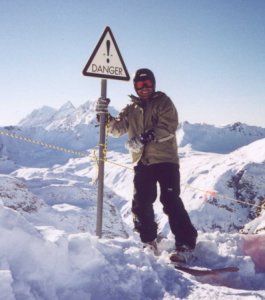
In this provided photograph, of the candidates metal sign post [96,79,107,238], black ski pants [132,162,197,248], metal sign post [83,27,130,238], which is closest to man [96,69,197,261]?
black ski pants [132,162,197,248]

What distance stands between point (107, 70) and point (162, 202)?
6.58 feet

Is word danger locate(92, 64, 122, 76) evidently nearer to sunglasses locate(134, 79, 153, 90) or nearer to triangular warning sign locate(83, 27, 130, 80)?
triangular warning sign locate(83, 27, 130, 80)

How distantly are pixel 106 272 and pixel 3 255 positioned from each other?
963mm

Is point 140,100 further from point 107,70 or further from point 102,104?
point 107,70

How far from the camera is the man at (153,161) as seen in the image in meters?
→ 5.49

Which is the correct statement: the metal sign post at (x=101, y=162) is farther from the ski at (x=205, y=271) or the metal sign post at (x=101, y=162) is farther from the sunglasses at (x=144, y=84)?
the ski at (x=205, y=271)

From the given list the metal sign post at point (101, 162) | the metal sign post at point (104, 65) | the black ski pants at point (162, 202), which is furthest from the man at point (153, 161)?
the metal sign post at point (104, 65)

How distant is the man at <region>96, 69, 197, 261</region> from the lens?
549 centimetres

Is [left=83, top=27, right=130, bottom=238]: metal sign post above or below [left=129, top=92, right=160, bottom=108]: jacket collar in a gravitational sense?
above

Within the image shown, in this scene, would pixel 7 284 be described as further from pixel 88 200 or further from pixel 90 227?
pixel 88 200

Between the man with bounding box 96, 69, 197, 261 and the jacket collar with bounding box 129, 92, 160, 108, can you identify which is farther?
the jacket collar with bounding box 129, 92, 160, 108

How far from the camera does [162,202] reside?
5641mm

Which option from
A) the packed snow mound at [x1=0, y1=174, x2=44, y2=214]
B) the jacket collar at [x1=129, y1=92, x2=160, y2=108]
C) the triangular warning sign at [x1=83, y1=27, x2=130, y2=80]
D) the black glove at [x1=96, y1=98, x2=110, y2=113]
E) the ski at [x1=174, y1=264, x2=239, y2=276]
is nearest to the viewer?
the ski at [x1=174, y1=264, x2=239, y2=276]

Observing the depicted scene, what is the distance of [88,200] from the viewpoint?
130m
